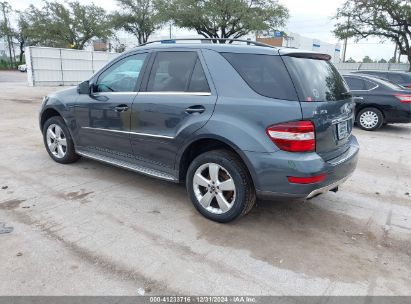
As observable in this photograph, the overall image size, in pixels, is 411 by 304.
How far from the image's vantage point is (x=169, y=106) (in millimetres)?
3803

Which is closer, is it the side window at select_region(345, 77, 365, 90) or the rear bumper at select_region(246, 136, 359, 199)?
the rear bumper at select_region(246, 136, 359, 199)

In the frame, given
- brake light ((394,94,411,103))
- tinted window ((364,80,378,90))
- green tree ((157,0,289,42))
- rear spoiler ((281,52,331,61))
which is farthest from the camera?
green tree ((157,0,289,42))

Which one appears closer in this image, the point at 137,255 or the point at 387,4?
the point at 137,255

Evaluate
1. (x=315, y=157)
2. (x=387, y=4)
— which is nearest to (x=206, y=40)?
(x=315, y=157)

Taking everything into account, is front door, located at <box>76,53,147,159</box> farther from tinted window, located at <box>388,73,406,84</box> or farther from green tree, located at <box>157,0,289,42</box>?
green tree, located at <box>157,0,289,42</box>

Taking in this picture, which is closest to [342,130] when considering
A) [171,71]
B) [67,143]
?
[171,71]

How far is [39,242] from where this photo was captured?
3252mm

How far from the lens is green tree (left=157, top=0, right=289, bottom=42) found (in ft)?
81.9

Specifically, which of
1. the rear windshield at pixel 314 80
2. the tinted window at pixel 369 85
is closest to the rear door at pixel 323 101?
the rear windshield at pixel 314 80

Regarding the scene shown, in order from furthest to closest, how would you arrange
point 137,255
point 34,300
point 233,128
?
point 233,128
point 137,255
point 34,300

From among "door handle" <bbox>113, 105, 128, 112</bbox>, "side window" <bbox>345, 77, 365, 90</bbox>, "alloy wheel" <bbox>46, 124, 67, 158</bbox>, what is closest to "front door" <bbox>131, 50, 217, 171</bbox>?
"door handle" <bbox>113, 105, 128, 112</bbox>

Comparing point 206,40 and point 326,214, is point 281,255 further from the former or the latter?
point 206,40

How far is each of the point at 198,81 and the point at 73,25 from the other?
41153 millimetres

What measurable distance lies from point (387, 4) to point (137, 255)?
30.2m
